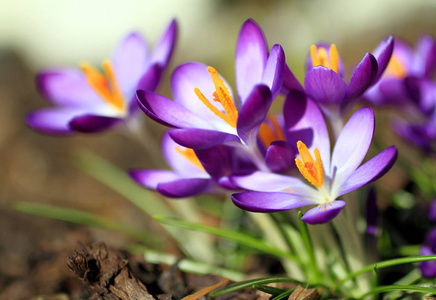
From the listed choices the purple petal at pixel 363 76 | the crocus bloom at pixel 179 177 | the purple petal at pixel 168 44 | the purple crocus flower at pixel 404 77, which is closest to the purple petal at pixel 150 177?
the crocus bloom at pixel 179 177

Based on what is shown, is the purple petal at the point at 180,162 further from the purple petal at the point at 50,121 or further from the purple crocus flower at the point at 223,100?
the purple petal at the point at 50,121

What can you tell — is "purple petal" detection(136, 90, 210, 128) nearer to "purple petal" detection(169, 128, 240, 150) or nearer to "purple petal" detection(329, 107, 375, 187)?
"purple petal" detection(169, 128, 240, 150)

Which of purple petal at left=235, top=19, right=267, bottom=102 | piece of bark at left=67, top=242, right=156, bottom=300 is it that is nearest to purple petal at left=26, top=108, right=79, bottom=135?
piece of bark at left=67, top=242, right=156, bottom=300

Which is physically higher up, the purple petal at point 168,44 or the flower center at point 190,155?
the purple petal at point 168,44

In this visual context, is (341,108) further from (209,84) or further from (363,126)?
(209,84)

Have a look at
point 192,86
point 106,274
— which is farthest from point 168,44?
point 106,274
